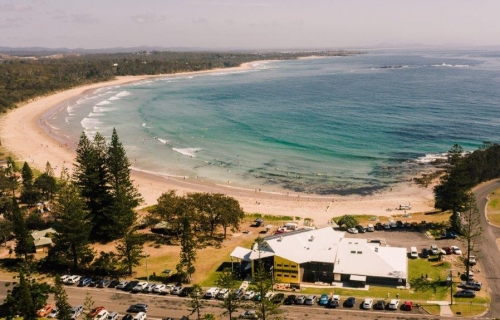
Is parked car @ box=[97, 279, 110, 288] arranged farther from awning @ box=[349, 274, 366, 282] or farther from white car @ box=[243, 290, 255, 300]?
awning @ box=[349, 274, 366, 282]

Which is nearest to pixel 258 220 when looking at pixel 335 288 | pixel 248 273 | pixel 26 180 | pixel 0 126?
pixel 248 273

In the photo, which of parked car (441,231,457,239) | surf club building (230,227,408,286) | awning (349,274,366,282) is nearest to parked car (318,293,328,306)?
surf club building (230,227,408,286)

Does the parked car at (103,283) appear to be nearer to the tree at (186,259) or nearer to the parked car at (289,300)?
the tree at (186,259)

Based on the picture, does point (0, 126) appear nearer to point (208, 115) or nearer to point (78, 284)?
point (208, 115)

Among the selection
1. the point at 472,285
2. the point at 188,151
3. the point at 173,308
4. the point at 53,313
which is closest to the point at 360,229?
the point at 472,285

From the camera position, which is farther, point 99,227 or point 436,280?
point 99,227

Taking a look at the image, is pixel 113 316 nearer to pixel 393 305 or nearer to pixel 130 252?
pixel 130 252

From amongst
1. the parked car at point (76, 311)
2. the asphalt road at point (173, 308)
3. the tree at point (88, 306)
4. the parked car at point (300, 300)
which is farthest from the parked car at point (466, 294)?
the parked car at point (76, 311)
